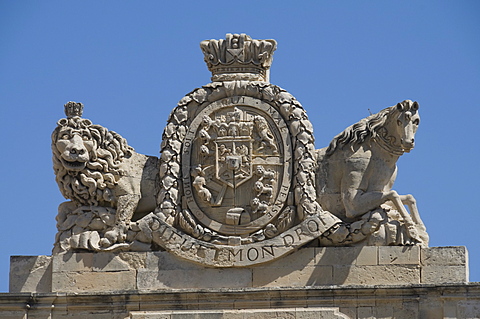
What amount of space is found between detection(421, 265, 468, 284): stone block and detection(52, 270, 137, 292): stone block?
16.0 feet

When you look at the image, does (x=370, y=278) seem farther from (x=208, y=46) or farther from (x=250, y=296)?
(x=208, y=46)

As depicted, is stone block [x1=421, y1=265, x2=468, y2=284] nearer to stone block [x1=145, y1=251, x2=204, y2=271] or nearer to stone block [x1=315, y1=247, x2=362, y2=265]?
stone block [x1=315, y1=247, x2=362, y2=265]

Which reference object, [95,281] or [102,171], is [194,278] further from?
[102,171]

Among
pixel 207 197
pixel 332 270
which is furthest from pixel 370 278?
pixel 207 197

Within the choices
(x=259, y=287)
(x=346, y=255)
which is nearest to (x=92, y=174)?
(x=259, y=287)

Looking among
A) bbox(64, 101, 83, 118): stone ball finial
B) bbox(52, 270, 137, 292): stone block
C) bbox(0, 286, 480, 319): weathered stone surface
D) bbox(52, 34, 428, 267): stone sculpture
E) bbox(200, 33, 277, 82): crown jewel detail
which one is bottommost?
bbox(0, 286, 480, 319): weathered stone surface

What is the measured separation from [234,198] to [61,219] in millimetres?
3011

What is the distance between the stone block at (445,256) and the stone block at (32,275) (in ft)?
20.9

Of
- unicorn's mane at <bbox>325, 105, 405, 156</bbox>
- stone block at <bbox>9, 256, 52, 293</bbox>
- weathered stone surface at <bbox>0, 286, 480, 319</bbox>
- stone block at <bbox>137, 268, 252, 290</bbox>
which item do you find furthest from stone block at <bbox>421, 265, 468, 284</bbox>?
stone block at <bbox>9, 256, 52, 293</bbox>

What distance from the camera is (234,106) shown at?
3506 centimetres

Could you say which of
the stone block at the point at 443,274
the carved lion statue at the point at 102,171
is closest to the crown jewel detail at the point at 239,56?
the carved lion statue at the point at 102,171

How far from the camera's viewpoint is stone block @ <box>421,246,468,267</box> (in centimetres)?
3412

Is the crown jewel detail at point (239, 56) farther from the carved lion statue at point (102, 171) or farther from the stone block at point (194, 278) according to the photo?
the stone block at point (194, 278)

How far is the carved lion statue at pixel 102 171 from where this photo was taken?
34.9m
